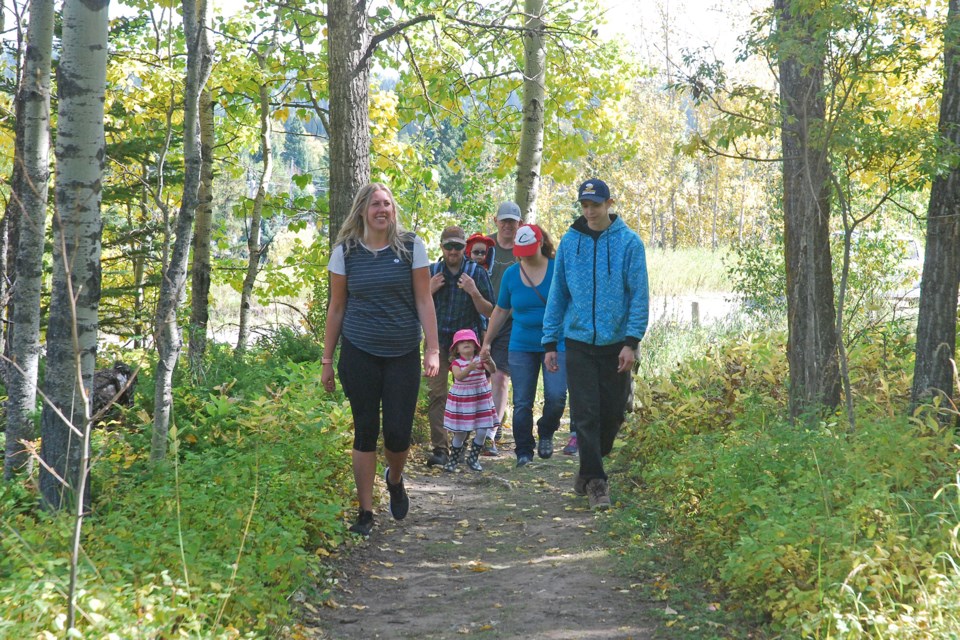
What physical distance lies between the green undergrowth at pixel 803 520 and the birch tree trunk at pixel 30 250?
3.64 metres

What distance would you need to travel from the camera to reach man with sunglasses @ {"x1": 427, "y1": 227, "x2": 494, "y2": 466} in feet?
24.9

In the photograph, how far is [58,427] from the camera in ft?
14.6

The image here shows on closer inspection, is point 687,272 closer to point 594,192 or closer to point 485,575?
point 594,192

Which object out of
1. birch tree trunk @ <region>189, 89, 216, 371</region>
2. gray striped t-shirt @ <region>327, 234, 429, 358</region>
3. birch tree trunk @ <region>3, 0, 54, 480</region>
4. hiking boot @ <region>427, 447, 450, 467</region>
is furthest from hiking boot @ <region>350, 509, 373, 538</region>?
birch tree trunk @ <region>189, 89, 216, 371</region>

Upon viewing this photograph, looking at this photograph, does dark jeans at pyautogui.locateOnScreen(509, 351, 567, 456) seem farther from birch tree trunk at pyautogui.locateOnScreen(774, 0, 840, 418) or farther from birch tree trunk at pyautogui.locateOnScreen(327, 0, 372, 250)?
birch tree trunk at pyautogui.locateOnScreen(327, 0, 372, 250)

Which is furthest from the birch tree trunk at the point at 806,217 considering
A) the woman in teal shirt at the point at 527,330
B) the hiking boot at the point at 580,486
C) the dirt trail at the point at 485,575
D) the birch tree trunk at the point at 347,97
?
the birch tree trunk at the point at 347,97

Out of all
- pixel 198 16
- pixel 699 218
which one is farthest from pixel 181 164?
pixel 699 218

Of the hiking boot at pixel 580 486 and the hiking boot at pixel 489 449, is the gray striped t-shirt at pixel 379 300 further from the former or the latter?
the hiking boot at pixel 489 449

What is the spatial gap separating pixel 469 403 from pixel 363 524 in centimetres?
223

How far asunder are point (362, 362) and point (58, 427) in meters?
1.65

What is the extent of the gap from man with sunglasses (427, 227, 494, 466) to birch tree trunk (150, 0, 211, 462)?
235 cm

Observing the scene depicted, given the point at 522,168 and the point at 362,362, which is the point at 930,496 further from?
the point at 522,168

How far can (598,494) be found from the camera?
6.24 m

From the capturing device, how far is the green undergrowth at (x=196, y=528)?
10.5 feet
